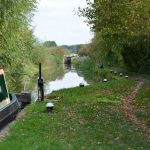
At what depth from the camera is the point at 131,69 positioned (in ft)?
144

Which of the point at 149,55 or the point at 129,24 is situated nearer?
the point at 129,24

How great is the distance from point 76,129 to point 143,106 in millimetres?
6189

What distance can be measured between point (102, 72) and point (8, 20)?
95.8 feet

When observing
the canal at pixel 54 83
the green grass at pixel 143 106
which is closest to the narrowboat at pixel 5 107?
the green grass at pixel 143 106

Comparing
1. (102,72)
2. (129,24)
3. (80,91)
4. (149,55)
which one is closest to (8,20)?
(129,24)

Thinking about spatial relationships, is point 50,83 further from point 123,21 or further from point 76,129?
point 76,129

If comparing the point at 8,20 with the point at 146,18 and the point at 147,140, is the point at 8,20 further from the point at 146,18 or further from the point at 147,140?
the point at 147,140

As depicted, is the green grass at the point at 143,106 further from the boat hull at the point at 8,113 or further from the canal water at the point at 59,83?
the canal water at the point at 59,83

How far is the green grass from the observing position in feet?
50.8

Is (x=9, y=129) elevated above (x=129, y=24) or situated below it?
below

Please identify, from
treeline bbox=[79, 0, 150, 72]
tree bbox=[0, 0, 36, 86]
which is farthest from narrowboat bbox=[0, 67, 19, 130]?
treeline bbox=[79, 0, 150, 72]

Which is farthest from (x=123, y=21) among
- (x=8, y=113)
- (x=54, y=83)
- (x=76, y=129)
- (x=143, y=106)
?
→ (x=54, y=83)

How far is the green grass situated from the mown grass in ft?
2.10

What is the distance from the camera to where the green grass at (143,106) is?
1550 cm
